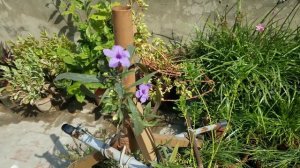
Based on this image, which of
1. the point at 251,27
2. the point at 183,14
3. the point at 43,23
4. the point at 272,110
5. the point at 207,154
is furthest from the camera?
the point at 43,23

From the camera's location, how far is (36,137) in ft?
9.72

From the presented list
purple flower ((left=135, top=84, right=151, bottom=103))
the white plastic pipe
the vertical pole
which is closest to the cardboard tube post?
the vertical pole

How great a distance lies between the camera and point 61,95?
10.7 feet

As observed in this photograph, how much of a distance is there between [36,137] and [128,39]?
175 cm

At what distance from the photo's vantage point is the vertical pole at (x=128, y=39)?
1.54m

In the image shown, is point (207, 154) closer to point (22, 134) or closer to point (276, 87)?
point (276, 87)

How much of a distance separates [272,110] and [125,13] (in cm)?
154

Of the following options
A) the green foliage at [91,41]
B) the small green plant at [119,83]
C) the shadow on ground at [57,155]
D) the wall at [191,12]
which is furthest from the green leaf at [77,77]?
the wall at [191,12]

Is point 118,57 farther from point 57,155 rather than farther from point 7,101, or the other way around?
point 7,101

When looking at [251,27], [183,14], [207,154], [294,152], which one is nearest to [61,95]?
[183,14]

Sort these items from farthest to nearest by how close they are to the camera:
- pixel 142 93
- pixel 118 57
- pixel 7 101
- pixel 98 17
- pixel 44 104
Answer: pixel 7 101 → pixel 44 104 → pixel 98 17 → pixel 142 93 → pixel 118 57

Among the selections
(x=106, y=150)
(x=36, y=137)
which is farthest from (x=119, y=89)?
(x=36, y=137)

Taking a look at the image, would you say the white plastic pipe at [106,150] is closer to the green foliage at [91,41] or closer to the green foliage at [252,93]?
the green foliage at [252,93]

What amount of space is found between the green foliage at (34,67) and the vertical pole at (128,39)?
152 centimetres
